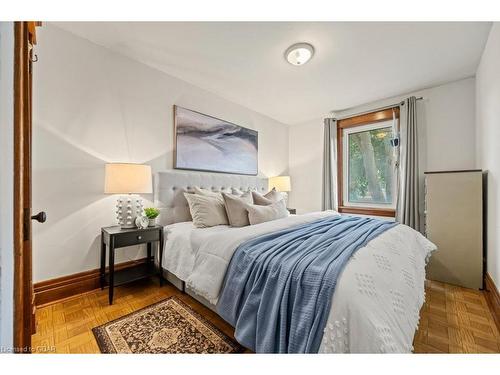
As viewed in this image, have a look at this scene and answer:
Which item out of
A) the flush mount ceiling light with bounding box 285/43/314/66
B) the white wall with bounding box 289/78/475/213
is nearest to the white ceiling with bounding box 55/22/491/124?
the flush mount ceiling light with bounding box 285/43/314/66

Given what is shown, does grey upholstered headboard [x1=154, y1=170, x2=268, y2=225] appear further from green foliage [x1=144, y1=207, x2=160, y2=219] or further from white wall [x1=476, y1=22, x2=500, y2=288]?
white wall [x1=476, y1=22, x2=500, y2=288]

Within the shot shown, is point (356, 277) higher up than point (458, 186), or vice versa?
point (458, 186)

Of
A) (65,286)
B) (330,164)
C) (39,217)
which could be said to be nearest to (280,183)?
(330,164)

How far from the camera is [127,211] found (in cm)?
206

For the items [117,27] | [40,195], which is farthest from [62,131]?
[117,27]

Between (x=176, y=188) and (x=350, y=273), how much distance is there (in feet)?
6.88

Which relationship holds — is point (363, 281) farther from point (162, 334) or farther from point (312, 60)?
point (312, 60)

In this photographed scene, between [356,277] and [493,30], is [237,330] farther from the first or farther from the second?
[493,30]

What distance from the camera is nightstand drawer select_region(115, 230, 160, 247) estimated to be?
1.88m

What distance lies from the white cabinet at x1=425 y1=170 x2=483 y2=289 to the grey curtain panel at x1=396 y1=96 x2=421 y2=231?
31 cm

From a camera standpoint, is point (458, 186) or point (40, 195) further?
point (458, 186)

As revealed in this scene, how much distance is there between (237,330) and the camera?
1.25m

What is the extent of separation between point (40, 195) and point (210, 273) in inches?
62.7

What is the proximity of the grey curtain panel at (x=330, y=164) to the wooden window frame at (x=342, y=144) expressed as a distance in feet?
0.46
